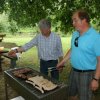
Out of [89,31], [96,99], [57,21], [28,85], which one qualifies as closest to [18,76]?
[28,85]

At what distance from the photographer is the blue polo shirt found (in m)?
3.67

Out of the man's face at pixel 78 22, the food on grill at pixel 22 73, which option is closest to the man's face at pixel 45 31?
the food on grill at pixel 22 73

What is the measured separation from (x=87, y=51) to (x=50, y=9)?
6445 millimetres

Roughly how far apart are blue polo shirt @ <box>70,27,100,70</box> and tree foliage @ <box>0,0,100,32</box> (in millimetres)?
5344

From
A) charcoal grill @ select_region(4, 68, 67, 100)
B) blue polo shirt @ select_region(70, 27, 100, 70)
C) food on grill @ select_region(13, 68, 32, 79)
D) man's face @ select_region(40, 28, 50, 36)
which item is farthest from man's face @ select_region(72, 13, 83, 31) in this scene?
food on grill @ select_region(13, 68, 32, 79)

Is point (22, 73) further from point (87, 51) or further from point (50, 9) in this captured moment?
point (50, 9)

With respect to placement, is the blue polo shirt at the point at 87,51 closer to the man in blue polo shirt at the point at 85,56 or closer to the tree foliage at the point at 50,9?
the man in blue polo shirt at the point at 85,56

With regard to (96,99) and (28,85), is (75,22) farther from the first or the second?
(96,99)

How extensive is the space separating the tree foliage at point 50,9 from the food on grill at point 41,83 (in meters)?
5.34

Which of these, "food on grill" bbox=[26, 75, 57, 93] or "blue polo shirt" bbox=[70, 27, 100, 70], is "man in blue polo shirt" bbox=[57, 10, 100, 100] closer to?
"blue polo shirt" bbox=[70, 27, 100, 70]

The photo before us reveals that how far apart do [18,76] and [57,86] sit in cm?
84

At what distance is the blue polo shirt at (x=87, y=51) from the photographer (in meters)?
3.67

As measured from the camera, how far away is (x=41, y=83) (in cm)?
389

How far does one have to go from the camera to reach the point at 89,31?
372 centimetres
